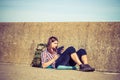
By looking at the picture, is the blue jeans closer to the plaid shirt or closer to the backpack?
the plaid shirt

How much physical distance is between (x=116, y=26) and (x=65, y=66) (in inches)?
61.7

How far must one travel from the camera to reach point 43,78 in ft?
14.6

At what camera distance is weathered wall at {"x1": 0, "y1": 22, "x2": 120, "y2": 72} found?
6.44 metres

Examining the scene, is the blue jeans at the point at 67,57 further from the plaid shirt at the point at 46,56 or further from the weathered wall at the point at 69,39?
the weathered wall at the point at 69,39

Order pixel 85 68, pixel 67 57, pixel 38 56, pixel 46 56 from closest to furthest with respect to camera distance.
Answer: pixel 85 68, pixel 67 57, pixel 46 56, pixel 38 56

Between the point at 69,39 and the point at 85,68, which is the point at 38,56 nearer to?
the point at 69,39

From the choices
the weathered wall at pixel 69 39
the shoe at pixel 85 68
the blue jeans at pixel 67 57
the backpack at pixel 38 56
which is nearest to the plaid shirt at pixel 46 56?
the blue jeans at pixel 67 57

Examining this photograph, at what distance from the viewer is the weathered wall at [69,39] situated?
6441mm

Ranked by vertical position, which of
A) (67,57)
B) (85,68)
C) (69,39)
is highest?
(69,39)

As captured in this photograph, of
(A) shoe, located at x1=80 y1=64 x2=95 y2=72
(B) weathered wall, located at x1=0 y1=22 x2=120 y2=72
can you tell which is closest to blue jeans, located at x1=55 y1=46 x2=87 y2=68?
(A) shoe, located at x1=80 y1=64 x2=95 y2=72

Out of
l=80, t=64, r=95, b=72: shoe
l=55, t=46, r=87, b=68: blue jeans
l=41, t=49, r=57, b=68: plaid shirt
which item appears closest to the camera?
l=80, t=64, r=95, b=72: shoe

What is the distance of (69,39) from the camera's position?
6828 mm

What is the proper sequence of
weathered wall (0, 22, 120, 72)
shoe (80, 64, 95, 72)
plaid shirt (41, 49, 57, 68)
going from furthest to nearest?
1. weathered wall (0, 22, 120, 72)
2. plaid shirt (41, 49, 57, 68)
3. shoe (80, 64, 95, 72)

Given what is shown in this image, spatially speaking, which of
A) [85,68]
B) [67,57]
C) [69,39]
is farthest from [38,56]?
[85,68]
